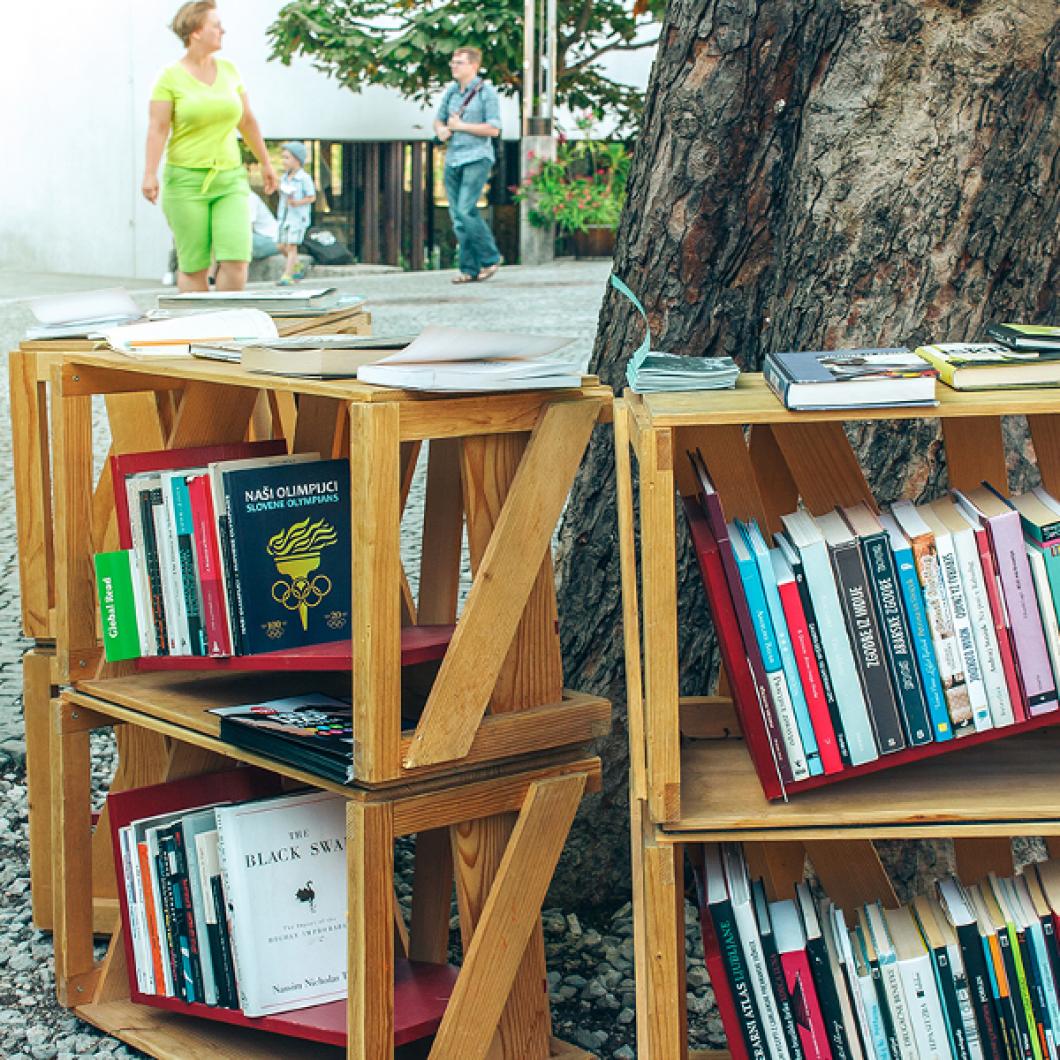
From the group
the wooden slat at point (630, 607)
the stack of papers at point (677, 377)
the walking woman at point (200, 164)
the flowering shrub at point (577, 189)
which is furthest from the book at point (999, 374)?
the flowering shrub at point (577, 189)

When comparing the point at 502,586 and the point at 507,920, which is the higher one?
the point at 502,586

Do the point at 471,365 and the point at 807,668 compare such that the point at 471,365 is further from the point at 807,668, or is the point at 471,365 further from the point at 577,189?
the point at 577,189

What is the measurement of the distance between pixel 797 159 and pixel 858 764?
1215 millimetres

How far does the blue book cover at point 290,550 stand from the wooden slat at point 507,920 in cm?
43

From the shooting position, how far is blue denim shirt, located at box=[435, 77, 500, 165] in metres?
15.3

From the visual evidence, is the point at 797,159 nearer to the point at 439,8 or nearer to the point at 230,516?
the point at 230,516

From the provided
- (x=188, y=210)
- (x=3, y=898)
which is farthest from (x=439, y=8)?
(x=3, y=898)

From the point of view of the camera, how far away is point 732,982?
2264 millimetres

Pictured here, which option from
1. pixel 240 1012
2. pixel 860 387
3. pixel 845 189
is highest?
pixel 845 189

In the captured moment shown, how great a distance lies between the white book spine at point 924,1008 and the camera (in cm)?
222

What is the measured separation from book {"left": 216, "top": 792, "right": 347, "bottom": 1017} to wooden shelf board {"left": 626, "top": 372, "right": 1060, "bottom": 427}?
3.24 ft

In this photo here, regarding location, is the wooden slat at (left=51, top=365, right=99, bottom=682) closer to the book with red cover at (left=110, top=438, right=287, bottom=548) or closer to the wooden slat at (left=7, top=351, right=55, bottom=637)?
the book with red cover at (left=110, top=438, right=287, bottom=548)

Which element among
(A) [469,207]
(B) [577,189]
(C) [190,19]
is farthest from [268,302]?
(B) [577,189]

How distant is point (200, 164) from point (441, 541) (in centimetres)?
504
